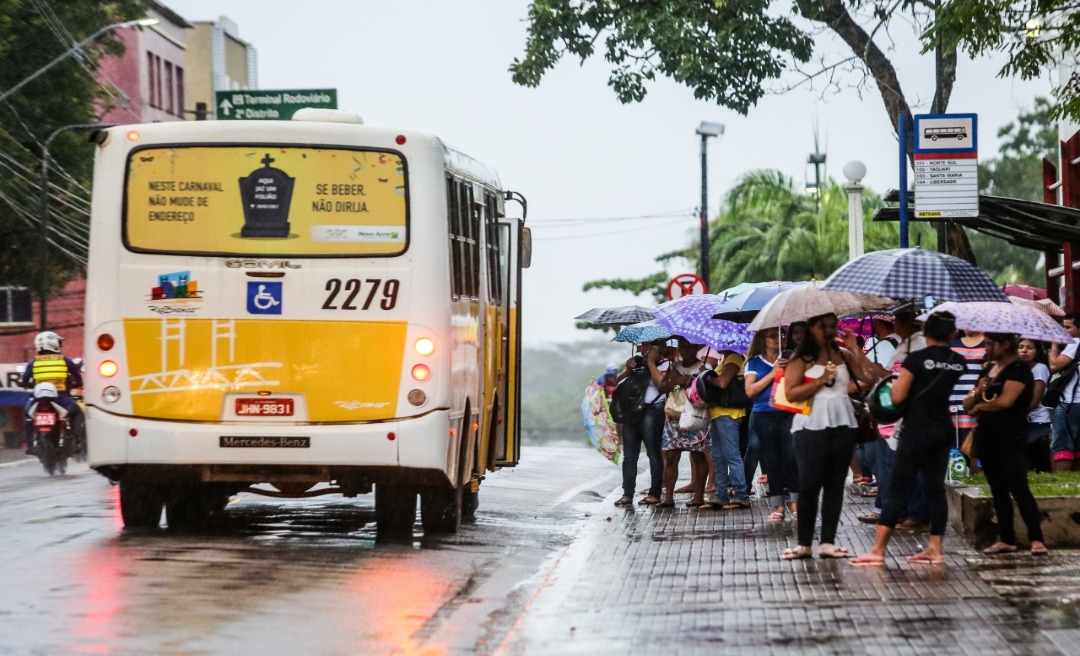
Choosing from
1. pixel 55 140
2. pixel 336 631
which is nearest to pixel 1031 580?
pixel 336 631

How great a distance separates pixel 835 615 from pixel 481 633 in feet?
6.06

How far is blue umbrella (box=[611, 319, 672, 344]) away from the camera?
1930cm

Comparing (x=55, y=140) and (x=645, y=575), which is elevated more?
(x=55, y=140)

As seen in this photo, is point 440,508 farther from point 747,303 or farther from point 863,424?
point 747,303

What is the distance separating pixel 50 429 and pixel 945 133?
1180cm

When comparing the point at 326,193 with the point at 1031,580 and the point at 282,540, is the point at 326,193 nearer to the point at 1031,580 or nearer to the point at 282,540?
the point at 282,540

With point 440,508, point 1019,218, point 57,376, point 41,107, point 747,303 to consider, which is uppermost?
point 41,107

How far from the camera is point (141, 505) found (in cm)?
1459

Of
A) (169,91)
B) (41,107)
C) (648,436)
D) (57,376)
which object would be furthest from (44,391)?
(169,91)

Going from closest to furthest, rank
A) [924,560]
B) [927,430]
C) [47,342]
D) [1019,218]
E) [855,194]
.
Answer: [927,430], [924,560], [1019,218], [47,342], [855,194]

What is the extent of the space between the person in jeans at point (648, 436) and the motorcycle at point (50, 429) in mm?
8039

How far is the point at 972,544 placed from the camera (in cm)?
1330

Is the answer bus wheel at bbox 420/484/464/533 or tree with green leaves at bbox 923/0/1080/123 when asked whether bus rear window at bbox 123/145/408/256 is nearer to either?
bus wheel at bbox 420/484/464/533

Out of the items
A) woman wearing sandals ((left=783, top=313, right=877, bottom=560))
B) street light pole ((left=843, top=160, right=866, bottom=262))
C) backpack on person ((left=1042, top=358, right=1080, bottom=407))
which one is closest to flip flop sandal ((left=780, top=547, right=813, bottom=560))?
woman wearing sandals ((left=783, top=313, right=877, bottom=560))
